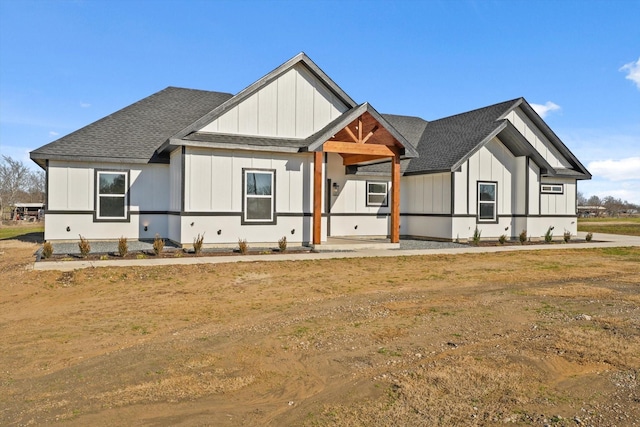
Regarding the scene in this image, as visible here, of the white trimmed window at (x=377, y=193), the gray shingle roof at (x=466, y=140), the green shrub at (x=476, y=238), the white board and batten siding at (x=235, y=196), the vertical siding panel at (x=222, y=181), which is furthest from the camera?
the white trimmed window at (x=377, y=193)

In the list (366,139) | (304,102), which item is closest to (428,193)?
(366,139)

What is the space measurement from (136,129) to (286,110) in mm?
6428

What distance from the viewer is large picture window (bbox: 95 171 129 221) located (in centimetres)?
1730

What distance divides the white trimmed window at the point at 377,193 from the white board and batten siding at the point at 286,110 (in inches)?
173

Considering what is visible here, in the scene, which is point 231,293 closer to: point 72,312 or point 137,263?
point 72,312

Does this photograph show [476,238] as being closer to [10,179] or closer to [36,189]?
[10,179]

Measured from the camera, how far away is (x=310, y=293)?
31.5 ft

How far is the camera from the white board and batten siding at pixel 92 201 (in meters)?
16.8

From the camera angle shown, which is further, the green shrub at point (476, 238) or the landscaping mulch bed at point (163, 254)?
the green shrub at point (476, 238)

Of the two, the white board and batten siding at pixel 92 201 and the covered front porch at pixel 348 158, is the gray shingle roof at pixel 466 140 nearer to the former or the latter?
the covered front porch at pixel 348 158

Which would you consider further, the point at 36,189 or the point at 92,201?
the point at 36,189

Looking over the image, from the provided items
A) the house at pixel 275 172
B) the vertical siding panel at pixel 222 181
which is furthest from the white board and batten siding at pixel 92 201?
the vertical siding panel at pixel 222 181

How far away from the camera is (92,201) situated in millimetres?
17219

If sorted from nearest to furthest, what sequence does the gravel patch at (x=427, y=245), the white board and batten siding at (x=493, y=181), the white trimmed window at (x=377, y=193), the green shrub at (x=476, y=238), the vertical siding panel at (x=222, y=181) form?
the vertical siding panel at (x=222, y=181), the gravel patch at (x=427, y=245), the green shrub at (x=476, y=238), the white board and batten siding at (x=493, y=181), the white trimmed window at (x=377, y=193)
